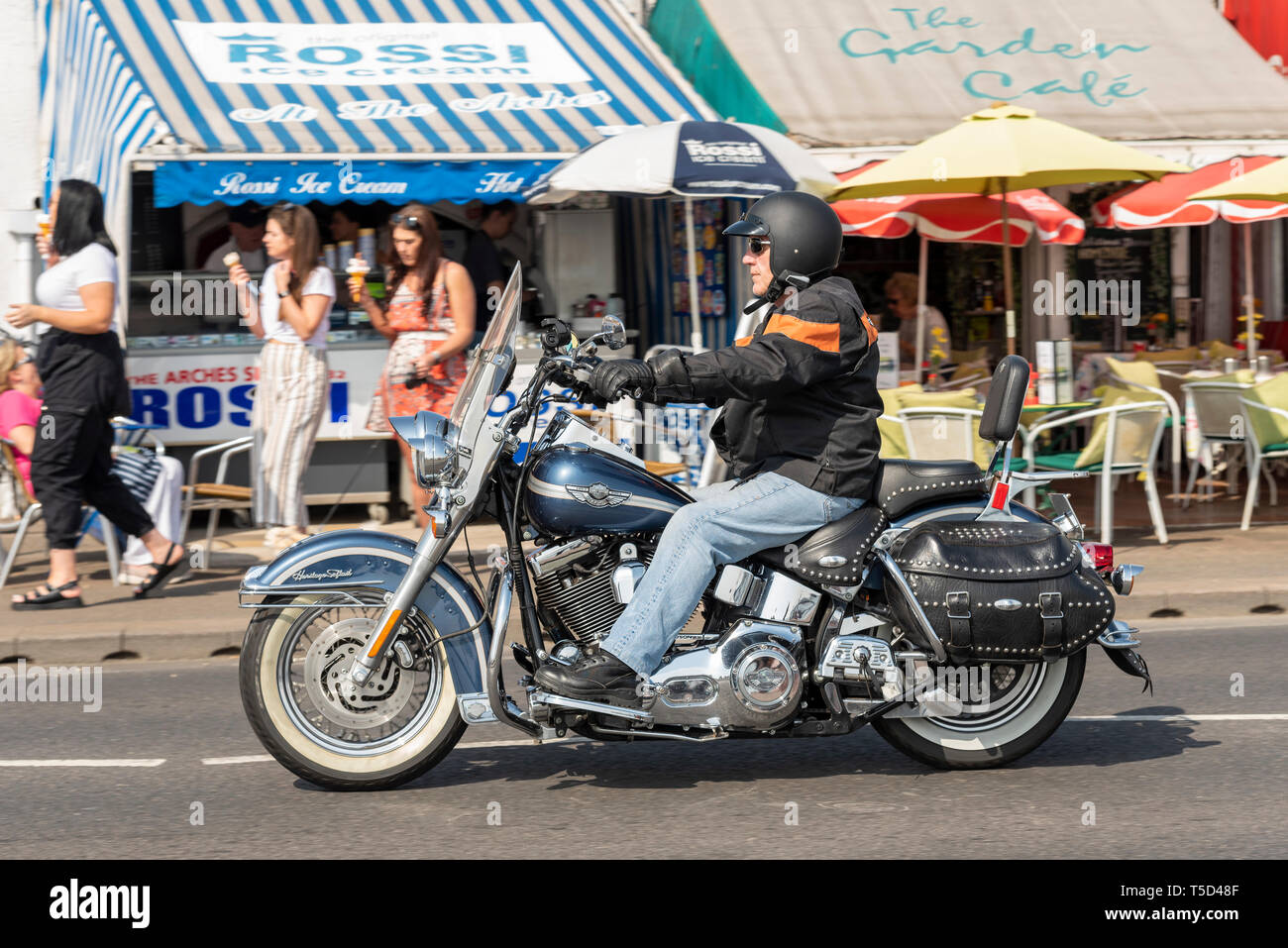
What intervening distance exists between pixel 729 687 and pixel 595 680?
398 mm

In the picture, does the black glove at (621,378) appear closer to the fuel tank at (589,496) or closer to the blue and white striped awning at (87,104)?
the fuel tank at (589,496)

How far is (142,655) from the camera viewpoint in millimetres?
7480

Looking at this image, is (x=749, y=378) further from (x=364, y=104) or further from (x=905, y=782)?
(x=364, y=104)

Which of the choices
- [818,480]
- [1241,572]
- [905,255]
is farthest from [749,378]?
[905,255]

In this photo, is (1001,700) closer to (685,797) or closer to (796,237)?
(685,797)

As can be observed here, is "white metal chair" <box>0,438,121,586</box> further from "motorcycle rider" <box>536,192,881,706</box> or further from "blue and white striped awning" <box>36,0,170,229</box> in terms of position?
"motorcycle rider" <box>536,192,881,706</box>

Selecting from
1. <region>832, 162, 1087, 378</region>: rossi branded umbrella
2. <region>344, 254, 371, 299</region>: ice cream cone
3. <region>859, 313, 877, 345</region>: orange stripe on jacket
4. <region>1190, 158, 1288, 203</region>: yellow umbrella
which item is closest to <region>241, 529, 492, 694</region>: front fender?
<region>859, 313, 877, 345</region>: orange stripe on jacket

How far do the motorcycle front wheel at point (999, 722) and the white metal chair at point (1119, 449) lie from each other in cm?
431

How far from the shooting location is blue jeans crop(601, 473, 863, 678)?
15.0 ft

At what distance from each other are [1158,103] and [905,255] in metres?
2.80

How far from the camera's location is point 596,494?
461 cm
